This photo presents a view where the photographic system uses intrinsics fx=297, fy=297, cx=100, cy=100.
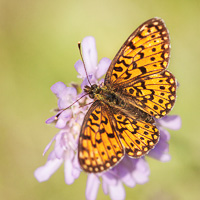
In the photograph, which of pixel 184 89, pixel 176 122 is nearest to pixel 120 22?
pixel 184 89

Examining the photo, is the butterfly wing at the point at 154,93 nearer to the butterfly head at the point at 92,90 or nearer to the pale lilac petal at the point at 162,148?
the butterfly head at the point at 92,90

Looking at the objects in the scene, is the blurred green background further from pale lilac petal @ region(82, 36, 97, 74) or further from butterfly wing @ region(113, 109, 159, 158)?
→ butterfly wing @ region(113, 109, 159, 158)

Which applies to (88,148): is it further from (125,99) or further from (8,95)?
(8,95)

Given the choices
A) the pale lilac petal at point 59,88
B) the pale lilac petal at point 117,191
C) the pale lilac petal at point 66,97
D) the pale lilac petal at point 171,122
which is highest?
the pale lilac petal at point 59,88

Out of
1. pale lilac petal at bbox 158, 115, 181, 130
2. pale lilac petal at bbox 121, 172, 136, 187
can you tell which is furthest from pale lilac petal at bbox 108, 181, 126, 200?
pale lilac petal at bbox 158, 115, 181, 130

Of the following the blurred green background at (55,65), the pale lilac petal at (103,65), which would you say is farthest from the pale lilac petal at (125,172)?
the blurred green background at (55,65)

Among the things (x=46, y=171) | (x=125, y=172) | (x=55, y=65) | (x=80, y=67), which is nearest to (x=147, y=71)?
(x=80, y=67)
